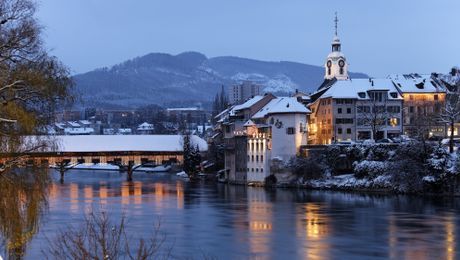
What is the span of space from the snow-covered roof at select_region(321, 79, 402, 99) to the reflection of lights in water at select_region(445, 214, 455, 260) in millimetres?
39737

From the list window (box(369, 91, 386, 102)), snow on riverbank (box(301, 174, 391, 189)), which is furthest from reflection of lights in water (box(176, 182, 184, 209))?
window (box(369, 91, 386, 102))

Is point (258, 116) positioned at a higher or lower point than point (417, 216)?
higher

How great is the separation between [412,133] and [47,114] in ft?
235

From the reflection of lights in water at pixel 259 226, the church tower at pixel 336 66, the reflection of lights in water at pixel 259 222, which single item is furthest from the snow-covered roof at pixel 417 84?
the reflection of lights in water at pixel 259 226

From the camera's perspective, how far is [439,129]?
3442 inches

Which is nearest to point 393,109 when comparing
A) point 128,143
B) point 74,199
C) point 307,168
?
point 307,168

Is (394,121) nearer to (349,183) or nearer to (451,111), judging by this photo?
(451,111)

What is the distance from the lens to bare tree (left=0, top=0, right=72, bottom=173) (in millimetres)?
14836

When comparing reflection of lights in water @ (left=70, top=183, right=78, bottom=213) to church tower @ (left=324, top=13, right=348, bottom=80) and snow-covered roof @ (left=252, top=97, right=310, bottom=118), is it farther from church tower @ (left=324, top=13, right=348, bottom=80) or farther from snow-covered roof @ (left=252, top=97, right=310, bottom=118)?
church tower @ (left=324, top=13, right=348, bottom=80)

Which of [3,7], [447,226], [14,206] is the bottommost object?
[447,226]

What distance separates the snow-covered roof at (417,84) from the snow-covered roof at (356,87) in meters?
3.00

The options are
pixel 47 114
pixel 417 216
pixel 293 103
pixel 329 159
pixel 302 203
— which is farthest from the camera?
pixel 293 103

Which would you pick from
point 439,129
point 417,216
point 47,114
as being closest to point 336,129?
point 439,129

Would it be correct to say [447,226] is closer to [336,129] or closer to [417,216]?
[417,216]
